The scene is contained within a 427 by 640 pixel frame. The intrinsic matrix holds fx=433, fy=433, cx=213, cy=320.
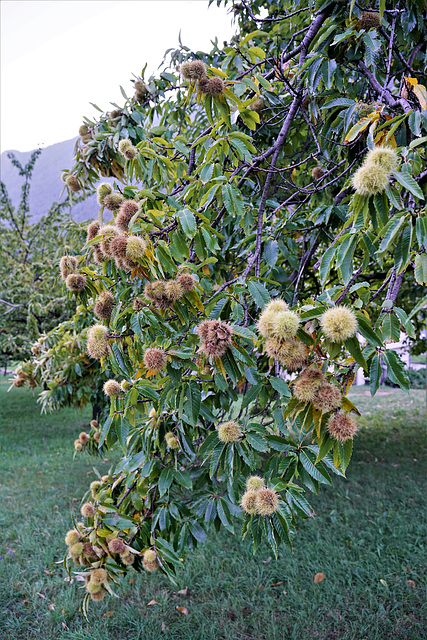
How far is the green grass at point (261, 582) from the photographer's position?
254 centimetres

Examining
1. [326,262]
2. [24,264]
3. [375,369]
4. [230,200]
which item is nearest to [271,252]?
[230,200]

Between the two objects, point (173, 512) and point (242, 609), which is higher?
point (173, 512)

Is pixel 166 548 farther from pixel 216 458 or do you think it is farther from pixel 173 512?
pixel 216 458

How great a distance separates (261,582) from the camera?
298 centimetres

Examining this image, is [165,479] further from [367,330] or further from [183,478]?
[367,330]

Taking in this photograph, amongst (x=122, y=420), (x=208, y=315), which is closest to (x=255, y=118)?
(x=208, y=315)

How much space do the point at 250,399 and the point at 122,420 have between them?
0.46 m

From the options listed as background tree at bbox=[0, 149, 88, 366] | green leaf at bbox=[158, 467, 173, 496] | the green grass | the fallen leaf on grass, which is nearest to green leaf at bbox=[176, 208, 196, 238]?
green leaf at bbox=[158, 467, 173, 496]

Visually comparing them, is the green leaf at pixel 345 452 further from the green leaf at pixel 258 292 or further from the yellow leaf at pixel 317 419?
the green leaf at pixel 258 292

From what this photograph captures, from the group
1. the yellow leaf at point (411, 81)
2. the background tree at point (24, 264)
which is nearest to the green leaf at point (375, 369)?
the yellow leaf at point (411, 81)

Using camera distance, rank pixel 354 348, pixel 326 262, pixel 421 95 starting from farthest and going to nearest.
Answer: pixel 326 262
pixel 421 95
pixel 354 348

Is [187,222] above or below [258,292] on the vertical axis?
above

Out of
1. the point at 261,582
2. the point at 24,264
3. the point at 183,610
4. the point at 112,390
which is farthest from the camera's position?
the point at 24,264

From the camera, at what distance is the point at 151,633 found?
2541 millimetres
